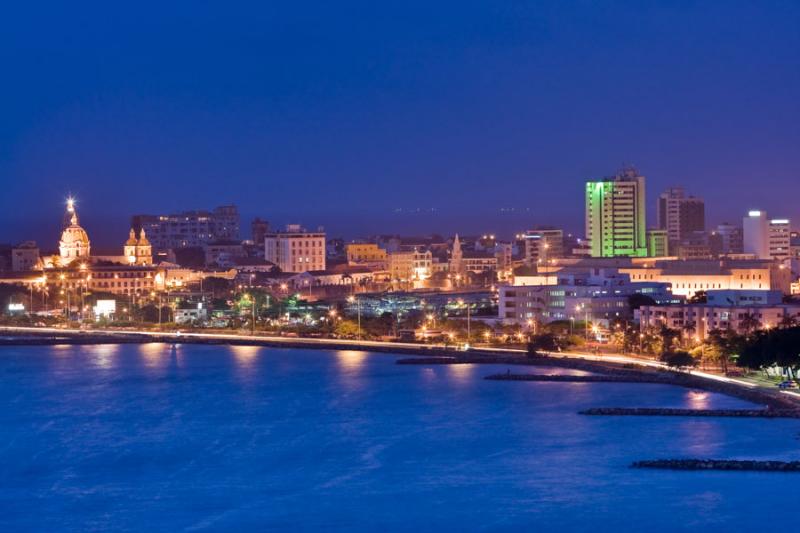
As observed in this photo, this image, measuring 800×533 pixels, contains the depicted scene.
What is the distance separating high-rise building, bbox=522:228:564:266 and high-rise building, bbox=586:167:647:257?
11.0 feet

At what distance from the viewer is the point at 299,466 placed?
13109 mm

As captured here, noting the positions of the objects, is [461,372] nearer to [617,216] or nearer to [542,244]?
[617,216]

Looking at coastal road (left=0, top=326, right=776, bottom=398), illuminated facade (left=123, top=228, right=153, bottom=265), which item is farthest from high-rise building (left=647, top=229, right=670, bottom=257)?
coastal road (left=0, top=326, right=776, bottom=398)

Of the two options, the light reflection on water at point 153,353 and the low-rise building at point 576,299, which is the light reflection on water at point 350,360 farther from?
the low-rise building at point 576,299

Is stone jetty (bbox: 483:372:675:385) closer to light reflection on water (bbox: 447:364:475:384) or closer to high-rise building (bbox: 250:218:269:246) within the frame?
light reflection on water (bbox: 447:364:475:384)

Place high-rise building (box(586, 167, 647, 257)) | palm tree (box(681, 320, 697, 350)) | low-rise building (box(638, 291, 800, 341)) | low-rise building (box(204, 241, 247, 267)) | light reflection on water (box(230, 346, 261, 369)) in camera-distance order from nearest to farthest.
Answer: low-rise building (box(638, 291, 800, 341)) → light reflection on water (box(230, 346, 261, 369)) → palm tree (box(681, 320, 697, 350)) → high-rise building (box(586, 167, 647, 257)) → low-rise building (box(204, 241, 247, 267))

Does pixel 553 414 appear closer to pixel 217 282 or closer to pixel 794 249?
pixel 217 282

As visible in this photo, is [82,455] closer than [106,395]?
Yes

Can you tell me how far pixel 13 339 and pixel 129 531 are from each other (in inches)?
665

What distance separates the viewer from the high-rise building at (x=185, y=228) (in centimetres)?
5322

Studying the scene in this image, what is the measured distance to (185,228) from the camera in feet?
177

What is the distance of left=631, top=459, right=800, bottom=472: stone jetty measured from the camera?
1230cm

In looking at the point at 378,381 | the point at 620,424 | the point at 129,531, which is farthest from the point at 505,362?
the point at 129,531

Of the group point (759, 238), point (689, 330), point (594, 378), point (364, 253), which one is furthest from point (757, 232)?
point (594, 378)
